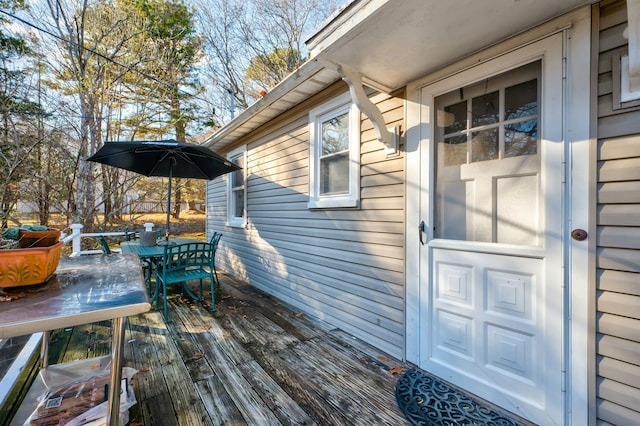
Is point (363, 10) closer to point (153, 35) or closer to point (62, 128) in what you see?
point (62, 128)

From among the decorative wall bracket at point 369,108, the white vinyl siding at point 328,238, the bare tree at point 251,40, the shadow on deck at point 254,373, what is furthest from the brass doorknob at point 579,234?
the bare tree at point 251,40

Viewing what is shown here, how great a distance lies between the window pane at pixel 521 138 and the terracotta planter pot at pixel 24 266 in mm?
2448

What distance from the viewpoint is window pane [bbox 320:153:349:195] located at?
312 cm

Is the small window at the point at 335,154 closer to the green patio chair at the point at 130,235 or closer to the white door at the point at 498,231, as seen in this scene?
the white door at the point at 498,231

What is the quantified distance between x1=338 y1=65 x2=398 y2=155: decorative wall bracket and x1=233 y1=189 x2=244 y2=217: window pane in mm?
3761

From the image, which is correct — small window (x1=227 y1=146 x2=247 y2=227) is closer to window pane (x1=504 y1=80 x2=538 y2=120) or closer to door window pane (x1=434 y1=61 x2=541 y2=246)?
door window pane (x1=434 y1=61 x2=541 y2=246)

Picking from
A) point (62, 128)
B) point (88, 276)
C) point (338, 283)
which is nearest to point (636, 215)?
point (338, 283)

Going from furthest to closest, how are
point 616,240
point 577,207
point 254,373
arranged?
1. point 254,373
2. point 577,207
3. point 616,240

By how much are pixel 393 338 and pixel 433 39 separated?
2337mm

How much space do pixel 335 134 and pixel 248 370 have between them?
2511mm

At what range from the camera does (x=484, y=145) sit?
1978 mm

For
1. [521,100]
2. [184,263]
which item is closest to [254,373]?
[184,263]

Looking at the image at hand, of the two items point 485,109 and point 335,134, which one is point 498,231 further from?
point 335,134

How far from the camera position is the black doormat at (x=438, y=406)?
1719mm
